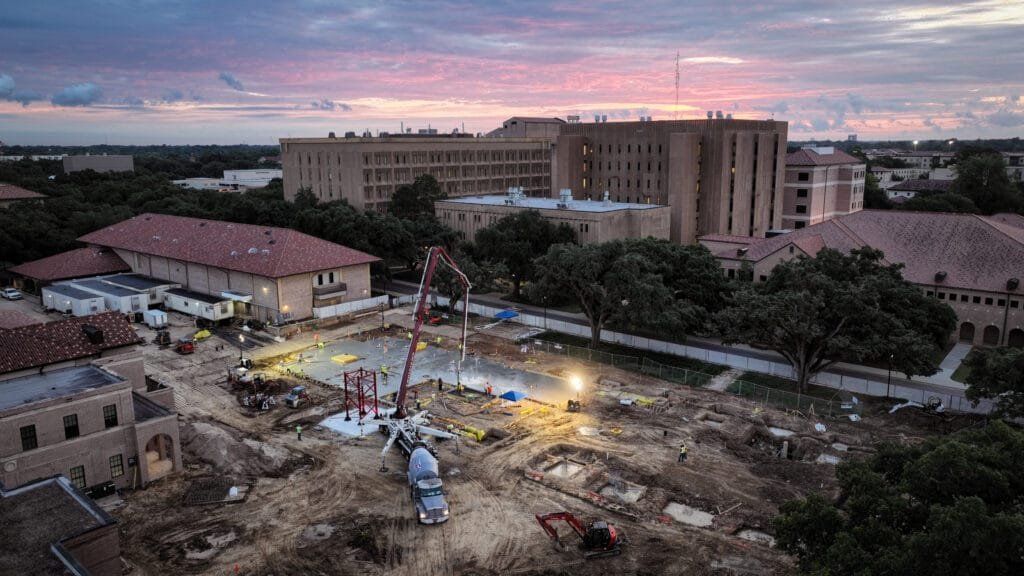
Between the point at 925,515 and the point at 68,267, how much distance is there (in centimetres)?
8343

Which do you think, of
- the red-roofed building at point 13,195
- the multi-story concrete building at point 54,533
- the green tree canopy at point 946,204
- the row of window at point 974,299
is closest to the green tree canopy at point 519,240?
the row of window at point 974,299

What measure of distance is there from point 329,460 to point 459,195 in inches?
3068

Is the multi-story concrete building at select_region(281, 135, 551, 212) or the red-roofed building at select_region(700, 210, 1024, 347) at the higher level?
the multi-story concrete building at select_region(281, 135, 551, 212)

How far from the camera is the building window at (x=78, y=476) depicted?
31719 mm

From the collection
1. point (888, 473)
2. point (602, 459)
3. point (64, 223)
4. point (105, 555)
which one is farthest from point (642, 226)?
point (64, 223)

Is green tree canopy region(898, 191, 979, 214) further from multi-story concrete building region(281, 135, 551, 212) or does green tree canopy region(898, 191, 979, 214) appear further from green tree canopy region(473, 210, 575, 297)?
multi-story concrete building region(281, 135, 551, 212)

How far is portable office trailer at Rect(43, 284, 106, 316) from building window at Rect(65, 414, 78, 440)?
35980mm

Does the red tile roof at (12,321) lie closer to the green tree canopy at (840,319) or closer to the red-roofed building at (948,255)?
the green tree canopy at (840,319)

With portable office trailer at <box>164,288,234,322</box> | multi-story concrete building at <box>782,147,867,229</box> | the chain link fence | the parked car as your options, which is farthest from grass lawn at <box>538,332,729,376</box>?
the parked car

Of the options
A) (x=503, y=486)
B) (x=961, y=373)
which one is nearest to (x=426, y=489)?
(x=503, y=486)

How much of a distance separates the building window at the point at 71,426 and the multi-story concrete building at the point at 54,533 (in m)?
6.34

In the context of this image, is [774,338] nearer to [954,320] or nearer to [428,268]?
[954,320]

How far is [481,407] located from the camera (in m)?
43.7

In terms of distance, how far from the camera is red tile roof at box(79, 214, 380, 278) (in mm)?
63844
